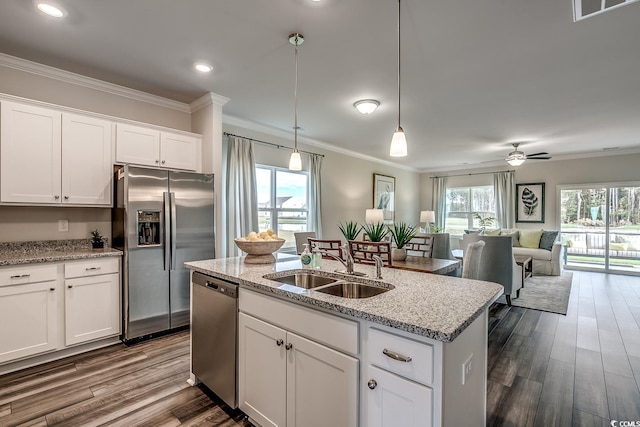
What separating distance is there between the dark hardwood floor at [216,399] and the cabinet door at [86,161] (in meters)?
1.47

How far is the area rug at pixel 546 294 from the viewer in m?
4.27

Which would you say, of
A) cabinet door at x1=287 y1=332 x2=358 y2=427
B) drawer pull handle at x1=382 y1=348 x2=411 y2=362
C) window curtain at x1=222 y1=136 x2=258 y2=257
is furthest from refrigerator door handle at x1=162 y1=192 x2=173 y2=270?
drawer pull handle at x1=382 y1=348 x2=411 y2=362

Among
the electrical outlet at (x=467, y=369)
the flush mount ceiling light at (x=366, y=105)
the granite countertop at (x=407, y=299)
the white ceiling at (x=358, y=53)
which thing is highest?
the white ceiling at (x=358, y=53)

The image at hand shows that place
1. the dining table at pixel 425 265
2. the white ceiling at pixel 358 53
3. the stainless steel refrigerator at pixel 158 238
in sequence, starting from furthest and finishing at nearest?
the dining table at pixel 425 265, the stainless steel refrigerator at pixel 158 238, the white ceiling at pixel 358 53

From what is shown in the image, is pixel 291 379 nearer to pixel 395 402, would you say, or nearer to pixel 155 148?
pixel 395 402

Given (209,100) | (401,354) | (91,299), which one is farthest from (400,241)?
(91,299)

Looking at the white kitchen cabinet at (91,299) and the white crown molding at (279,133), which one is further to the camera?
the white crown molding at (279,133)

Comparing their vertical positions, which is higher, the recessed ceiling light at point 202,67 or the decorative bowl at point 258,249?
the recessed ceiling light at point 202,67

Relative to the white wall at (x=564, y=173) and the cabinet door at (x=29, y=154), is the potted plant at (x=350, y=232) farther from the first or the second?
the white wall at (x=564, y=173)

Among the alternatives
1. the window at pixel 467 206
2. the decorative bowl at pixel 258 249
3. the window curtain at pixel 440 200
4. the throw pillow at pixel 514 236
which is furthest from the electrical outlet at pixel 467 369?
the window curtain at pixel 440 200

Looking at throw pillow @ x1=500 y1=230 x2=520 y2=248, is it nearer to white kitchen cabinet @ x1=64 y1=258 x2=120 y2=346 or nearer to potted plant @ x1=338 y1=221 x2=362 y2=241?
potted plant @ x1=338 y1=221 x2=362 y2=241

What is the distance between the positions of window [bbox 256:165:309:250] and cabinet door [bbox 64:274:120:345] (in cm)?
220

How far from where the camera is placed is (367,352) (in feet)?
4.32

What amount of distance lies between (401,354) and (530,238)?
277 inches
